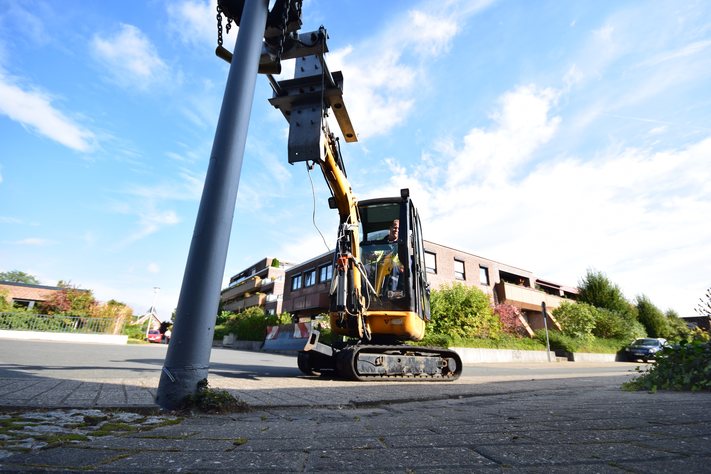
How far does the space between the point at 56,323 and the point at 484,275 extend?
96.5 ft

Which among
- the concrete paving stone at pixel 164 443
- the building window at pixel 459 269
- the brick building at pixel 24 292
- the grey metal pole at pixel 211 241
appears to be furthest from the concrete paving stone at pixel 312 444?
the brick building at pixel 24 292

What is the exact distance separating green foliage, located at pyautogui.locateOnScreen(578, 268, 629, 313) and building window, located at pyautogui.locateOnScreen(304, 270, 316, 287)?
25626 millimetres

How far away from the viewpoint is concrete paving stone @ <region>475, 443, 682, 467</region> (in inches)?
64.2

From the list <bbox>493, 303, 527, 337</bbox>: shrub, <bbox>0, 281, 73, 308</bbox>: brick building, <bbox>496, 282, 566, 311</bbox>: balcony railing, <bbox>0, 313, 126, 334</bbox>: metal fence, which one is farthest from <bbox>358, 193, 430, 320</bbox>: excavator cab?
<bbox>0, 281, 73, 308</bbox>: brick building

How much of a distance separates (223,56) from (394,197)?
4.31m

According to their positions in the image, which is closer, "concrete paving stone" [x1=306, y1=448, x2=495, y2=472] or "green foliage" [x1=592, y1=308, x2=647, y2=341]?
"concrete paving stone" [x1=306, y1=448, x2=495, y2=472]

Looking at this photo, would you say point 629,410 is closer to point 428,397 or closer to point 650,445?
point 650,445

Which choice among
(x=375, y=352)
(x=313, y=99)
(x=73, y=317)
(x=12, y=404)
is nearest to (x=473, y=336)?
(x=375, y=352)

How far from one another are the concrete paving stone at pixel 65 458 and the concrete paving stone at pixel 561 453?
180 cm

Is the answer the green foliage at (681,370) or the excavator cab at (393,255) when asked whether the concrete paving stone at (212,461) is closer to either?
the excavator cab at (393,255)

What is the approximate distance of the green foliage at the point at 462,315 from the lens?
17.9 m

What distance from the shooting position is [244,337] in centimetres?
2962

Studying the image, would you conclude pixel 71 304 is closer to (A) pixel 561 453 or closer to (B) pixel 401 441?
(B) pixel 401 441

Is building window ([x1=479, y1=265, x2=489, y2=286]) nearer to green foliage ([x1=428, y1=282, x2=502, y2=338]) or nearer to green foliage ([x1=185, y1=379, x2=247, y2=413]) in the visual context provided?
green foliage ([x1=428, y1=282, x2=502, y2=338])
